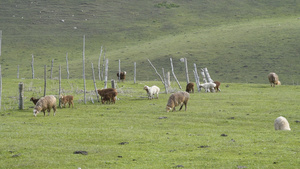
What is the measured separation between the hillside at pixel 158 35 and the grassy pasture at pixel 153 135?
32070mm

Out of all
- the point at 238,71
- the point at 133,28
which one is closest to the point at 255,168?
the point at 238,71

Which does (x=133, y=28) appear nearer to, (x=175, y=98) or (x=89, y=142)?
(x=175, y=98)

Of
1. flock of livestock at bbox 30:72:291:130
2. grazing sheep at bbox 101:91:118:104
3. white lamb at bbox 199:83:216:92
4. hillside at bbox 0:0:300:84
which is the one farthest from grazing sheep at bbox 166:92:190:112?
hillside at bbox 0:0:300:84

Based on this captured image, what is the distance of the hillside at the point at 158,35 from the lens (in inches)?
2625

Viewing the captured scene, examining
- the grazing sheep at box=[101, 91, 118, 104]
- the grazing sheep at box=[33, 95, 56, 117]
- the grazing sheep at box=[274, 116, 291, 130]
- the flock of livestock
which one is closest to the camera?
the grazing sheep at box=[274, 116, 291, 130]

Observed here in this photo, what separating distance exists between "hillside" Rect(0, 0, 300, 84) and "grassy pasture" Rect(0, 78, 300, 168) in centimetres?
3207

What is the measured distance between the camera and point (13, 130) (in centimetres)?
2119

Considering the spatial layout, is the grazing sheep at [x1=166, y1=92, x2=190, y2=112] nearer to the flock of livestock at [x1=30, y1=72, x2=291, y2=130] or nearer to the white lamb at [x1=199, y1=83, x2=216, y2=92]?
the flock of livestock at [x1=30, y1=72, x2=291, y2=130]

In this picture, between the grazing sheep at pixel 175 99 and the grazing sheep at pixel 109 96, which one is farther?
the grazing sheep at pixel 109 96

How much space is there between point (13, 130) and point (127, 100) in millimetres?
13530

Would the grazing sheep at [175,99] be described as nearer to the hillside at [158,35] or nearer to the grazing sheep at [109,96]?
the grazing sheep at [109,96]

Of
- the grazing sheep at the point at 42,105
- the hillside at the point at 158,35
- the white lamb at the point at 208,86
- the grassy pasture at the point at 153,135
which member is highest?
the hillside at the point at 158,35

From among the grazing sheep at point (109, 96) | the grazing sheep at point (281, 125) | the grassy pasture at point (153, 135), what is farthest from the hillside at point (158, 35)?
the grazing sheep at point (281, 125)

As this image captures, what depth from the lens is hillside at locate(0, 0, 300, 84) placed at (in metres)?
66.7
